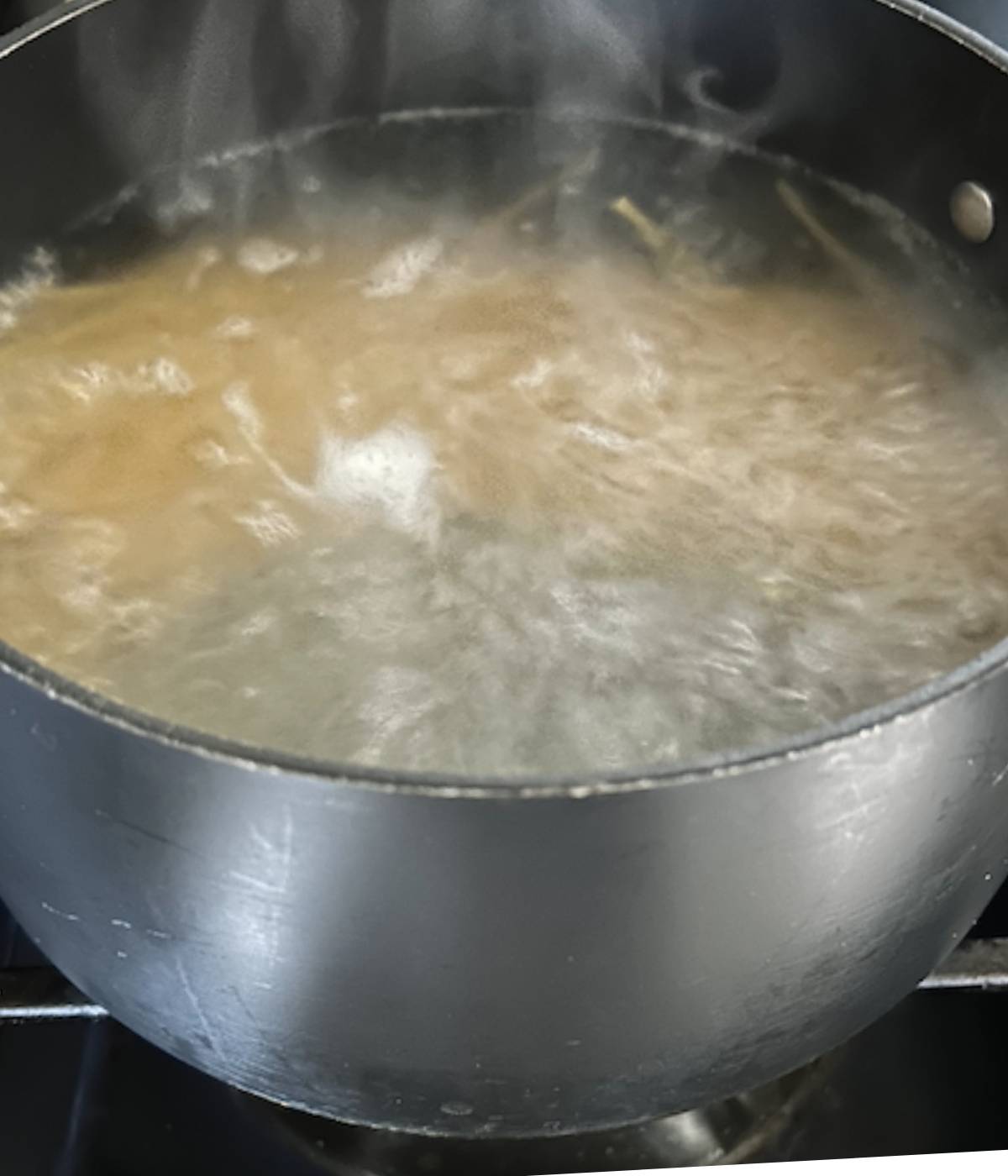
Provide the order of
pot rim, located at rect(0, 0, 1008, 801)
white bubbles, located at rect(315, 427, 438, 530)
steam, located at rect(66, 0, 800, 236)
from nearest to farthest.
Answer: pot rim, located at rect(0, 0, 1008, 801) → white bubbles, located at rect(315, 427, 438, 530) → steam, located at rect(66, 0, 800, 236)

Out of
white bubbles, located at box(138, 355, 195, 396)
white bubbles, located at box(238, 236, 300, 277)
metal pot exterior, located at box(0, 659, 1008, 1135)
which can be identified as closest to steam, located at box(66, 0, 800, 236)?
white bubbles, located at box(238, 236, 300, 277)

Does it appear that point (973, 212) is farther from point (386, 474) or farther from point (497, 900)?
point (497, 900)

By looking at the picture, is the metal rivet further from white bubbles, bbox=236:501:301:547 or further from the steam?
white bubbles, bbox=236:501:301:547

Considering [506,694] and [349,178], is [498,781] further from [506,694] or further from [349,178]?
[349,178]

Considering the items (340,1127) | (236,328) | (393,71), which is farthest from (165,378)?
(340,1127)

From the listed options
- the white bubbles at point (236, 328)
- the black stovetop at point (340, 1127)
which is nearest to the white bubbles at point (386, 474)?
the white bubbles at point (236, 328)

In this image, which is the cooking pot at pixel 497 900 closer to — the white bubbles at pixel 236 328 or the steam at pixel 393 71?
the white bubbles at pixel 236 328

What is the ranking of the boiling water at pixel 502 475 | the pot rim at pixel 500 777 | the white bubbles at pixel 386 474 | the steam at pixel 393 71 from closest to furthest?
the pot rim at pixel 500 777 < the boiling water at pixel 502 475 < the white bubbles at pixel 386 474 < the steam at pixel 393 71
